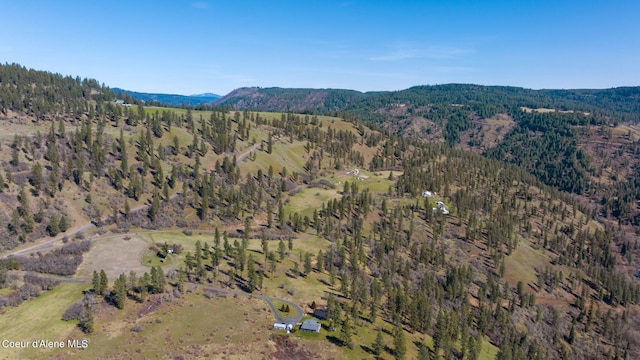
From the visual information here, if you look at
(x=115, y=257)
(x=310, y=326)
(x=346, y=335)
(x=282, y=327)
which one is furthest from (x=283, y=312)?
(x=115, y=257)

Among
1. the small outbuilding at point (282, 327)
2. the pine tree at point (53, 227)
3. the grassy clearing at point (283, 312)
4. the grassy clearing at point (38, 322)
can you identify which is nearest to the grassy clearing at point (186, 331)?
the small outbuilding at point (282, 327)

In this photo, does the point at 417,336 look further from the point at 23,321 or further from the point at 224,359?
the point at 23,321

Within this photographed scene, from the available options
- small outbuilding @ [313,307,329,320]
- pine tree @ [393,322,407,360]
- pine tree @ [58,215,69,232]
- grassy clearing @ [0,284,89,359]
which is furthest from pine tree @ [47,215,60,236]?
pine tree @ [393,322,407,360]

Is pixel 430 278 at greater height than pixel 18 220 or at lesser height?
lesser

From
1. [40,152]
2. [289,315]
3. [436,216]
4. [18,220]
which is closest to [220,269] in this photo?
[289,315]

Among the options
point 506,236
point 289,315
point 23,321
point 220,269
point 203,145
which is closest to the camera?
point 23,321

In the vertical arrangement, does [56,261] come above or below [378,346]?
above

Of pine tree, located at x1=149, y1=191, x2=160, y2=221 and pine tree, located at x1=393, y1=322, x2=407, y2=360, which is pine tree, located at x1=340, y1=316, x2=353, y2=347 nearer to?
pine tree, located at x1=393, y1=322, x2=407, y2=360

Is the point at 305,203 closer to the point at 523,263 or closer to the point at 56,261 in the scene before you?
the point at 523,263
